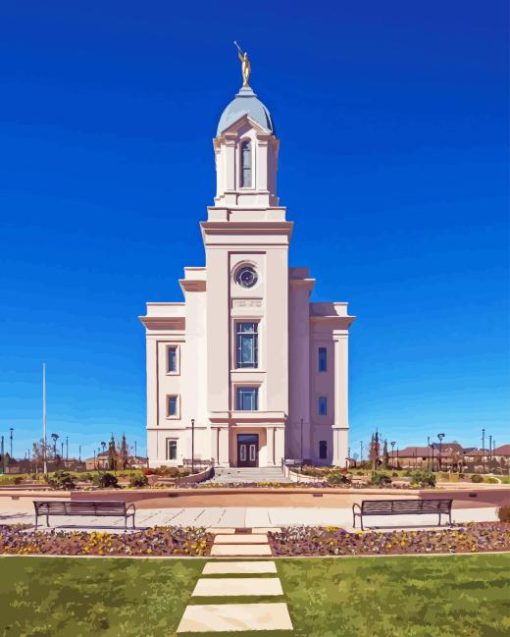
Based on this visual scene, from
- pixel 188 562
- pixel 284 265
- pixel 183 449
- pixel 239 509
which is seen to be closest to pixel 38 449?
pixel 183 449

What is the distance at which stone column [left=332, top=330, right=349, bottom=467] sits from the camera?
4841cm

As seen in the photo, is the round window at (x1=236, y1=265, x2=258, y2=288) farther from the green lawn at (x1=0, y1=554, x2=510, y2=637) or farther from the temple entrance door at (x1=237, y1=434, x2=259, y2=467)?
the green lawn at (x1=0, y1=554, x2=510, y2=637)

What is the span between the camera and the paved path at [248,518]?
15.9 meters

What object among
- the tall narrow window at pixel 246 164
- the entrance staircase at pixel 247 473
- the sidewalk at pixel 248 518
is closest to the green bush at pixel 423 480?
the sidewalk at pixel 248 518

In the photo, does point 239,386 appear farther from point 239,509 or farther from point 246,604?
point 246,604

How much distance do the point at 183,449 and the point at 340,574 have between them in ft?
128

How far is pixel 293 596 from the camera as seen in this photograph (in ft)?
28.3

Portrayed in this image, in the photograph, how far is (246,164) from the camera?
51.3m

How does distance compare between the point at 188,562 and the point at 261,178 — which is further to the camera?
the point at 261,178

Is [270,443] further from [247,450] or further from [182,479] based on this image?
[182,479]

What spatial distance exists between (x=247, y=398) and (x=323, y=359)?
308 inches

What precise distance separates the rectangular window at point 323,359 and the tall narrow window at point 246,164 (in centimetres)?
1551

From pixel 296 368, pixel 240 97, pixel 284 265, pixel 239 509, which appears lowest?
pixel 239 509

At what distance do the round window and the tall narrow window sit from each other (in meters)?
8.26
